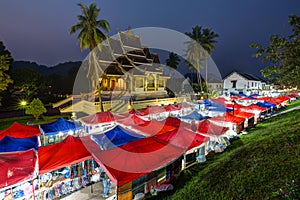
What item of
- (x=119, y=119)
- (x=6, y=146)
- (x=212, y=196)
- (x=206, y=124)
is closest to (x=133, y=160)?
(x=212, y=196)

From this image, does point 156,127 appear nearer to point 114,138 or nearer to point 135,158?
point 114,138

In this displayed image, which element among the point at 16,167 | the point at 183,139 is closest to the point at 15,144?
the point at 16,167

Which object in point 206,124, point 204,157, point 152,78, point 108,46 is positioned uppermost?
point 108,46

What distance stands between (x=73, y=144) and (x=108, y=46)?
1160 inches

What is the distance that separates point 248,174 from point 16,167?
9154 mm

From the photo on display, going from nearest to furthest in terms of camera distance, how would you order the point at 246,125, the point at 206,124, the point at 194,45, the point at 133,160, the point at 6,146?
the point at 133,160 < the point at 6,146 < the point at 206,124 < the point at 246,125 < the point at 194,45

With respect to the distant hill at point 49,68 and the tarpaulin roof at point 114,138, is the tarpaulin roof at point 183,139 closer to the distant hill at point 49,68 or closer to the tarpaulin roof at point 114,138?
the tarpaulin roof at point 114,138

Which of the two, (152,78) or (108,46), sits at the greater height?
(108,46)

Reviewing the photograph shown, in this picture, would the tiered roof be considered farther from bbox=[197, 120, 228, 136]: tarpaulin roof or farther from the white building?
the white building

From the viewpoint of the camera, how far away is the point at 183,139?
9.41 metres

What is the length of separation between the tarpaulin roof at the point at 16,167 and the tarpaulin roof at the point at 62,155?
369mm

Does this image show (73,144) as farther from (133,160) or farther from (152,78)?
(152,78)

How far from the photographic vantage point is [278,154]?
748 cm

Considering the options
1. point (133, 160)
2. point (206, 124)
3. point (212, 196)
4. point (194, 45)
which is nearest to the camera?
point (212, 196)
